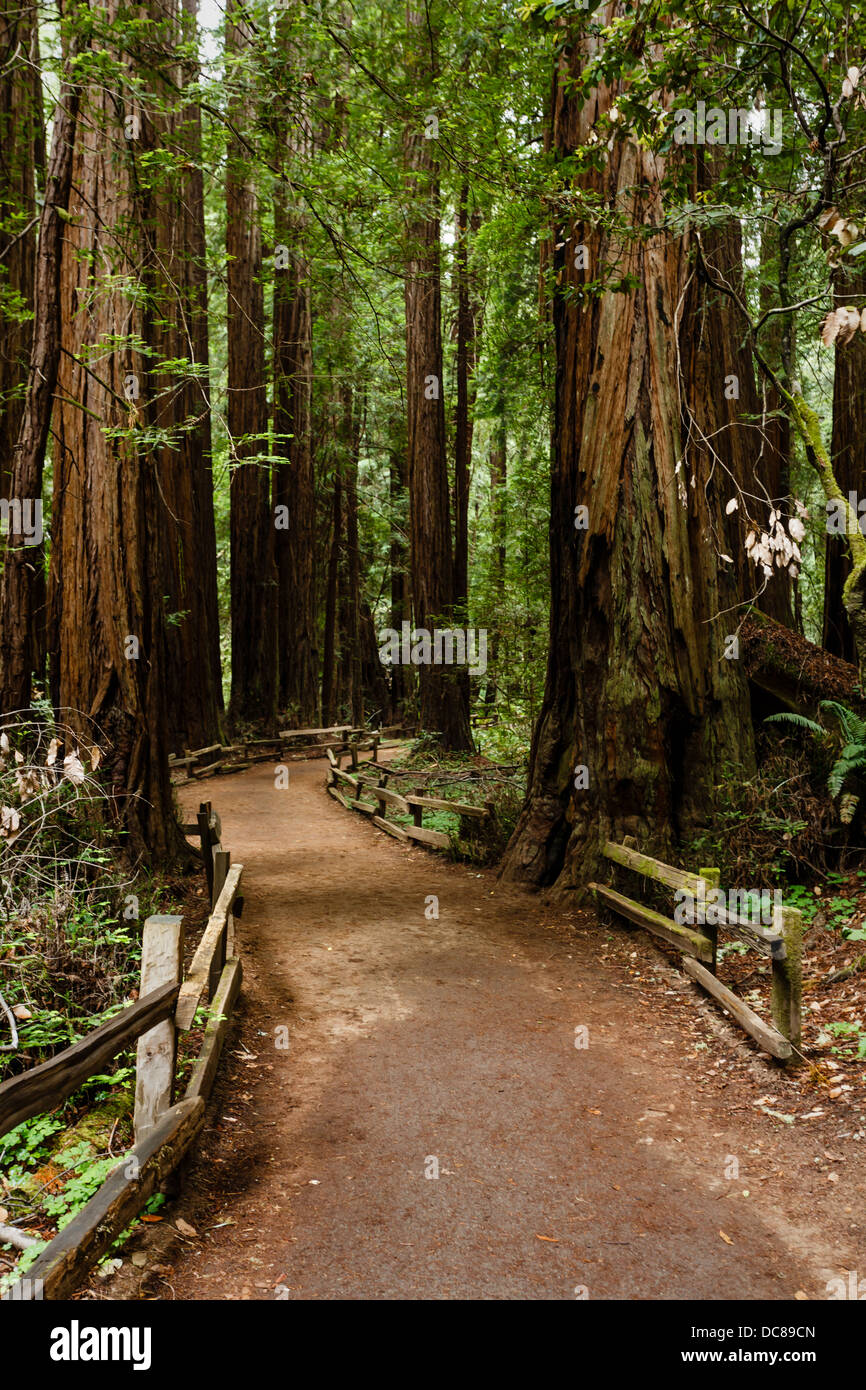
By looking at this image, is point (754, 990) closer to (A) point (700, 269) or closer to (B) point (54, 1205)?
(B) point (54, 1205)

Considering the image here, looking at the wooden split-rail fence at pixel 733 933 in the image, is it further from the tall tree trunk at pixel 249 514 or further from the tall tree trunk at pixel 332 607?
the tall tree trunk at pixel 332 607

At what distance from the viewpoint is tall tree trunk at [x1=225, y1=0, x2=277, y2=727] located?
20922mm

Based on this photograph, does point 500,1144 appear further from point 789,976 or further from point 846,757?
point 846,757

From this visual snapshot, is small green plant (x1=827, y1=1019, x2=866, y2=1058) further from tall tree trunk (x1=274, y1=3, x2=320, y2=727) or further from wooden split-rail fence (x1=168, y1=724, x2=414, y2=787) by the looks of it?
tall tree trunk (x1=274, y1=3, x2=320, y2=727)

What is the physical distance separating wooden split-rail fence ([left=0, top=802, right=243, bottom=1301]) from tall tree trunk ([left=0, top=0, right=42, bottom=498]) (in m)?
6.51

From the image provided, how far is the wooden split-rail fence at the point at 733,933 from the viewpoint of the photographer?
5.62 metres

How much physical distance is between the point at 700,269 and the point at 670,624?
3334 millimetres

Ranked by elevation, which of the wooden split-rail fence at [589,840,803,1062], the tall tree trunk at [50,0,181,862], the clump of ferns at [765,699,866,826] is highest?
the tall tree trunk at [50,0,181,862]

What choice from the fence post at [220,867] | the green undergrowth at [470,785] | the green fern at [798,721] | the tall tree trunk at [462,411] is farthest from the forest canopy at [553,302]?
the tall tree trunk at [462,411]

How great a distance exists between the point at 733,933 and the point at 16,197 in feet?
32.6

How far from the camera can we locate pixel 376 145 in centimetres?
1016

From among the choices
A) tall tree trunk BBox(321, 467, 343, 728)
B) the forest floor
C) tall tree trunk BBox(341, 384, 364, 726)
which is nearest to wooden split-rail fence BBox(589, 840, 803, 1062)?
the forest floor

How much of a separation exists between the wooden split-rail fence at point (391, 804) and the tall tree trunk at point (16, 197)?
6783 millimetres

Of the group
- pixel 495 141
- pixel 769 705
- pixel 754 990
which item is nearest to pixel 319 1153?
pixel 754 990
